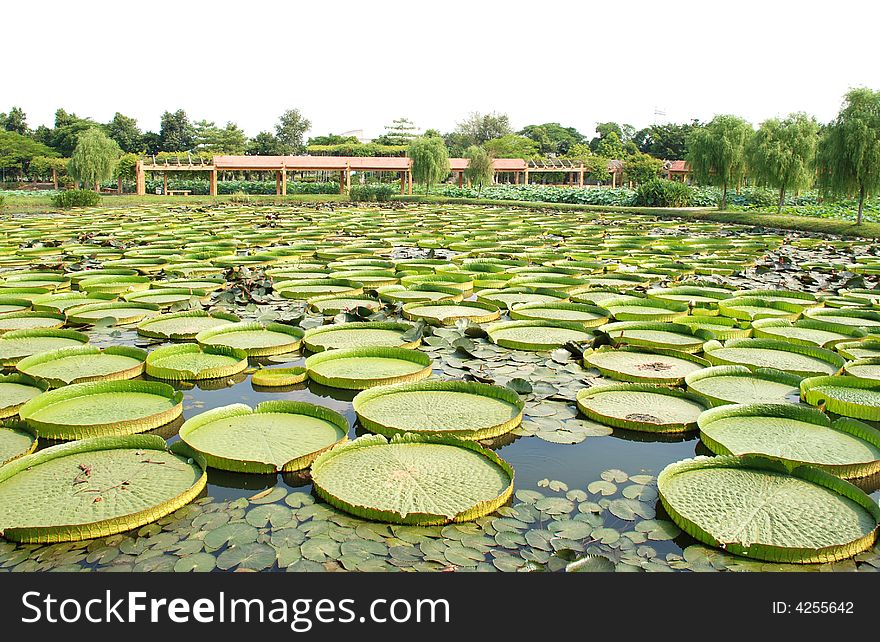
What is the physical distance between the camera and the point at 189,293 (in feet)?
25.8

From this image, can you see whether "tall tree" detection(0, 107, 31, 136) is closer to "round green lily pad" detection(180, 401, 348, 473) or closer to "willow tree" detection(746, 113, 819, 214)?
"willow tree" detection(746, 113, 819, 214)

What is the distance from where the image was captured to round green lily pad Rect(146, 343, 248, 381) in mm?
4793

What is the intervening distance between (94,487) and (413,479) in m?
1.42

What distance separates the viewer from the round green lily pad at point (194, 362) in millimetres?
4793

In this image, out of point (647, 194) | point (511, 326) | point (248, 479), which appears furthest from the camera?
point (647, 194)

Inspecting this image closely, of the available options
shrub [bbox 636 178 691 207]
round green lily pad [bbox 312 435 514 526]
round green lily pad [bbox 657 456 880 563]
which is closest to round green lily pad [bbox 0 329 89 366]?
round green lily pad [bbox 312 435 514 526]

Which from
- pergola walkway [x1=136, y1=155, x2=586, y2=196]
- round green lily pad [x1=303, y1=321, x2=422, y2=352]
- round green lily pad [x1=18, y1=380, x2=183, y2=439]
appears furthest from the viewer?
pergola walkway [x1=136, y1=155, x2=586, y2=196]

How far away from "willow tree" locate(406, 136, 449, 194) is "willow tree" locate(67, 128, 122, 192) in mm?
15126

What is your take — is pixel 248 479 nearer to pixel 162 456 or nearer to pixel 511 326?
pixel 162 456

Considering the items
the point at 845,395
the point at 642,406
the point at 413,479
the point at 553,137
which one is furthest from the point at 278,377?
the point at 553,137

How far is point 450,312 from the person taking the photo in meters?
7.01

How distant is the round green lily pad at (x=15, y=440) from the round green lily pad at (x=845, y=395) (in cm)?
446
